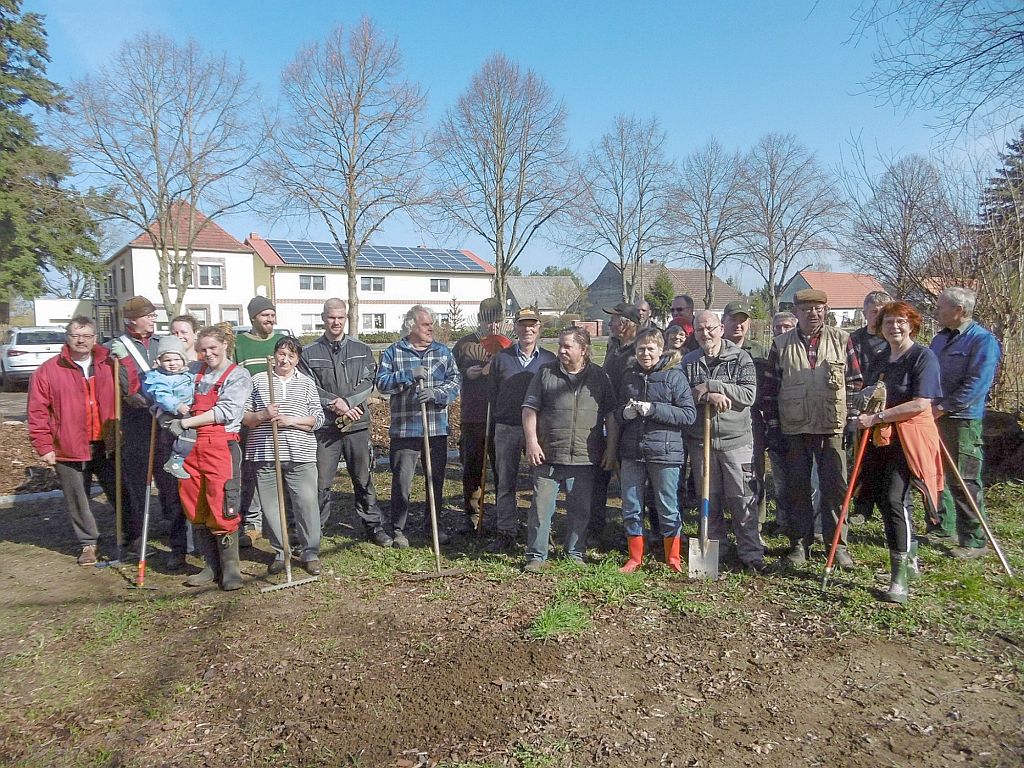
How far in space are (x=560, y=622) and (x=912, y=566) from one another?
250 cm

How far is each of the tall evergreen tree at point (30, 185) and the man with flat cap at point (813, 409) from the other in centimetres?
2849

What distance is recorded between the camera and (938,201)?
9273 millimetres

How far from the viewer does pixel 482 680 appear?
11.8 feet

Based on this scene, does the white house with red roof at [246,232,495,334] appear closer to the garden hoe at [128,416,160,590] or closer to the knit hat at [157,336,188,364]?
the garden hoe at [128,416,160,590]

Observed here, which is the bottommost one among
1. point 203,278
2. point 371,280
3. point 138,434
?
point 138,434

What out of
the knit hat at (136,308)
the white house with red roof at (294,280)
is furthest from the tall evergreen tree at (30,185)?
the knit hat at (136,308)

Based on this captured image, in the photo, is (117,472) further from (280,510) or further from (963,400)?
(963,400)

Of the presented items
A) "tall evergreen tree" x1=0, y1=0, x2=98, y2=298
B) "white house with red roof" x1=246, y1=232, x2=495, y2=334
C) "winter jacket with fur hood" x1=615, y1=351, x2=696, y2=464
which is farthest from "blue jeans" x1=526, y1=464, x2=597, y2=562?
"white house with red roof" x1=246, y1=232, x2=495, y2=334

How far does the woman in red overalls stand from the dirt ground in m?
0.47

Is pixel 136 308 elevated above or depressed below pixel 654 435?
above

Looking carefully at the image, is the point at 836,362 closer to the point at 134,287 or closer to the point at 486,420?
the point at 486,420

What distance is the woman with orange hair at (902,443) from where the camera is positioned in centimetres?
441

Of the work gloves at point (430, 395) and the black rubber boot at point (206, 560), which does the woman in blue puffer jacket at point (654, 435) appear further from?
the black rubber boot at point (206, 560)

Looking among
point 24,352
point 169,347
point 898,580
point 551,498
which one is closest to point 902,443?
point 898,580
